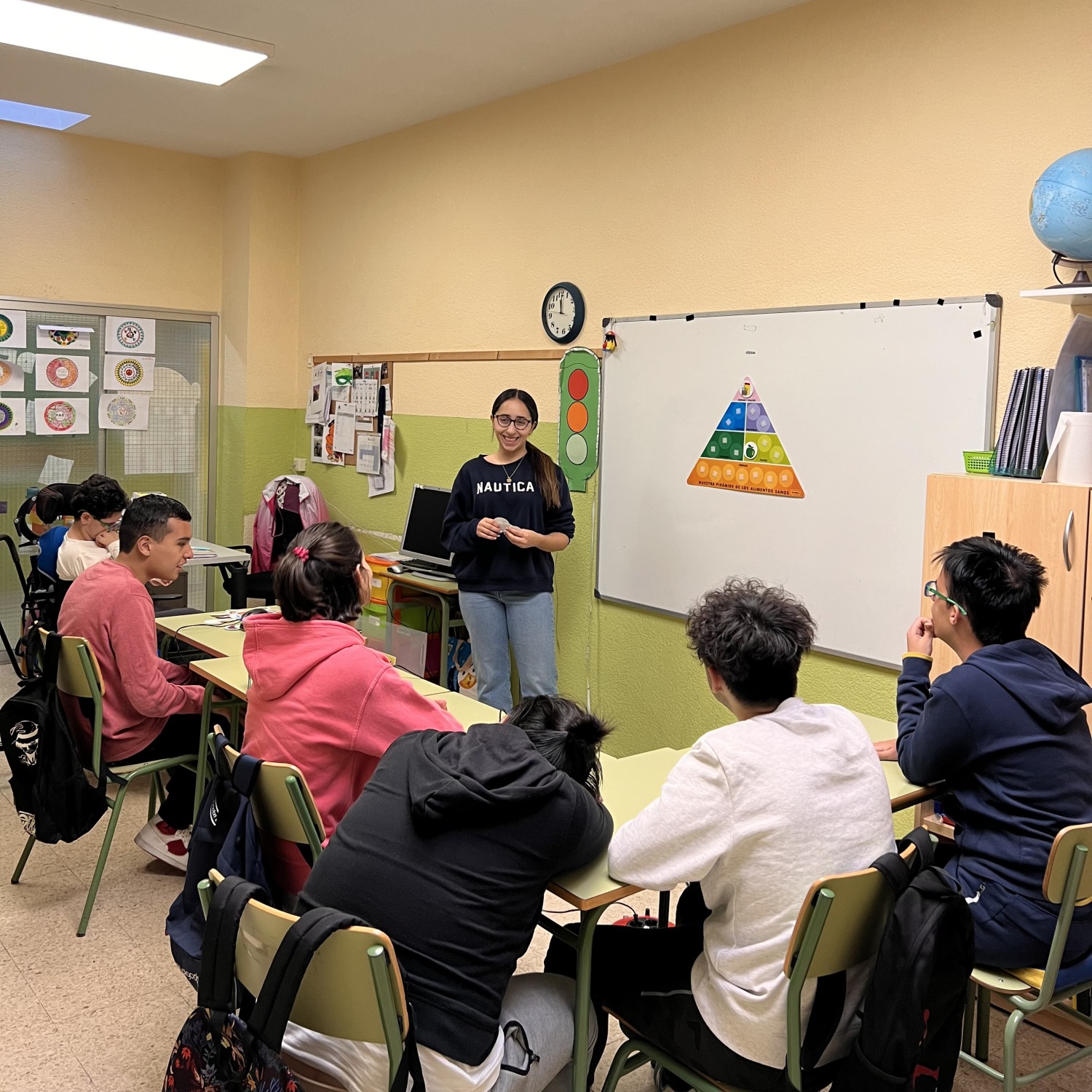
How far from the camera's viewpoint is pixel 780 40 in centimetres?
382

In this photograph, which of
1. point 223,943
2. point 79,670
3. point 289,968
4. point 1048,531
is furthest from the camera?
point 79,670

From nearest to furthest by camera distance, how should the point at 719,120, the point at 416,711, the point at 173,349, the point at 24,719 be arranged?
the point at 416,711
the point at 24,719
the point at 719,120
the point at 173,349

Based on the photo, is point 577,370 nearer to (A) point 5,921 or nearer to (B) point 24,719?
(B) point 24,719

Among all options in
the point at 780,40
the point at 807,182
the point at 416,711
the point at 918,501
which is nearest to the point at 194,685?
the point at 416,711

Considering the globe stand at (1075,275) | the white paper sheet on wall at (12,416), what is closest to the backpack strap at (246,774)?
the globe stand at (1075,275)

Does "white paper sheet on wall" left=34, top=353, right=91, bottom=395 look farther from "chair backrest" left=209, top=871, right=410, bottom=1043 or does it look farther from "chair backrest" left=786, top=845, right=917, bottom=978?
"chair backrest" left=786, top=845, right=917, bottom=978

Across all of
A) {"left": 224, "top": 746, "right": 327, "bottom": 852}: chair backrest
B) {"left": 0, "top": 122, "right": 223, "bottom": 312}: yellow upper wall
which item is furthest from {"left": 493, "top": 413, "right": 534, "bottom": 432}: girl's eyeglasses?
{"left": 0, "top": 122, "right": 223, "bottom": 312}: yellow upper wall

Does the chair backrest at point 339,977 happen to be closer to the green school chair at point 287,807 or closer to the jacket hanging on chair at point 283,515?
the green school chair at point 287,807

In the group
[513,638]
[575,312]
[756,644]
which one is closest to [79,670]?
[513,638]

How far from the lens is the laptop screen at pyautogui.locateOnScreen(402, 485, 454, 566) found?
5.21 metres

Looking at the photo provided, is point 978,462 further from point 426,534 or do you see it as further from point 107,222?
point 107,222

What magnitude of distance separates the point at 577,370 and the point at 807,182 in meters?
1.33

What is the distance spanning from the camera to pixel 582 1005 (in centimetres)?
197

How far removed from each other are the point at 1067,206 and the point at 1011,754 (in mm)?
1440
